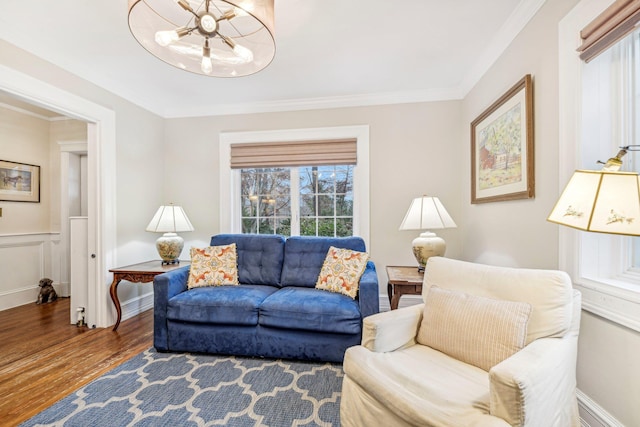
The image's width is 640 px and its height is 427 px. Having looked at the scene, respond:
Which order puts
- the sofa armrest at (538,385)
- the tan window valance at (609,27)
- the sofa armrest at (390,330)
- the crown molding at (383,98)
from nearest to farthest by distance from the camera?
the sofa armrest at (538,385) < the tan window valance at (609,27) < the sofa armrest at (390,330) < the crown molding at (383,98)

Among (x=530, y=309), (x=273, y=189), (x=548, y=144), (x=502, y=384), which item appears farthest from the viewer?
(x=273, y=189)

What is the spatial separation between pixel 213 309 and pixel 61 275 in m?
3.20

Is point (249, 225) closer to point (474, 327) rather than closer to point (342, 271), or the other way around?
point (342, 271)

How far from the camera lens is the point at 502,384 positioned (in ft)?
3.05

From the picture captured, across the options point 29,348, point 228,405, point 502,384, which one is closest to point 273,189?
point 228,405

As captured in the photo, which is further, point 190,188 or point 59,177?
point 59,177

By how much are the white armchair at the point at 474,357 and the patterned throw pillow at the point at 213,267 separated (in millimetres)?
1602

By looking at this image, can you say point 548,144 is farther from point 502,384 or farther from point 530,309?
point 502,384

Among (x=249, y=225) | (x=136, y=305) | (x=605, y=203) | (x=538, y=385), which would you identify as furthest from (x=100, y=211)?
(x=605, y=203)

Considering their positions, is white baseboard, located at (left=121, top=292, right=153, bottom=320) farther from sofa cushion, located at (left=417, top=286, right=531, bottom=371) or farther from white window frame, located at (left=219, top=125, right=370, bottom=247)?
sofa cushion, located at (left=417, top=286, right=531, bottom=371)

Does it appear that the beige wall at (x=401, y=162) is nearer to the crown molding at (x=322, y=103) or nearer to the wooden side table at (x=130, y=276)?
the crown molding at (x=322, y=103)

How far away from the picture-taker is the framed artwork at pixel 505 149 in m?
1.82

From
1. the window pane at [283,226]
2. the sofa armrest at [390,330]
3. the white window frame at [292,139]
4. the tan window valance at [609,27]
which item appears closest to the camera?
the tan window valance at [609,27]

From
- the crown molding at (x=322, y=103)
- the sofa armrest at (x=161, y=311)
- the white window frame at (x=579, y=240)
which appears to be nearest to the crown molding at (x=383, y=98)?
the crown molding at (x=322, y=103)
